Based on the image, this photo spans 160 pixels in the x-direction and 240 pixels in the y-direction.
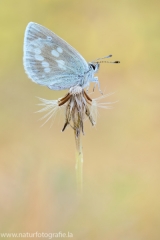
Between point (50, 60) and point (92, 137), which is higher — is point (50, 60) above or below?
above

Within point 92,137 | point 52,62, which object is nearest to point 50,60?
point 52,62

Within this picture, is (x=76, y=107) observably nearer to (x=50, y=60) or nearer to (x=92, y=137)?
(x=50, y=60)

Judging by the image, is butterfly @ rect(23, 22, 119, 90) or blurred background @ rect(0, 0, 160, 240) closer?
butterfly @ rect(23, 22, 119, 90)

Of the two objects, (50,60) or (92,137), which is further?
(92,137)

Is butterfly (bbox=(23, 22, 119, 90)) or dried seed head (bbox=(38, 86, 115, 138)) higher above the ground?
butterfly (bbox=(23, 22, 119, 90))

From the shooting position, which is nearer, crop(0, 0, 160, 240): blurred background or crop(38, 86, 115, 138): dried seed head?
crop(38, 86, 115, 138): dried seed head
